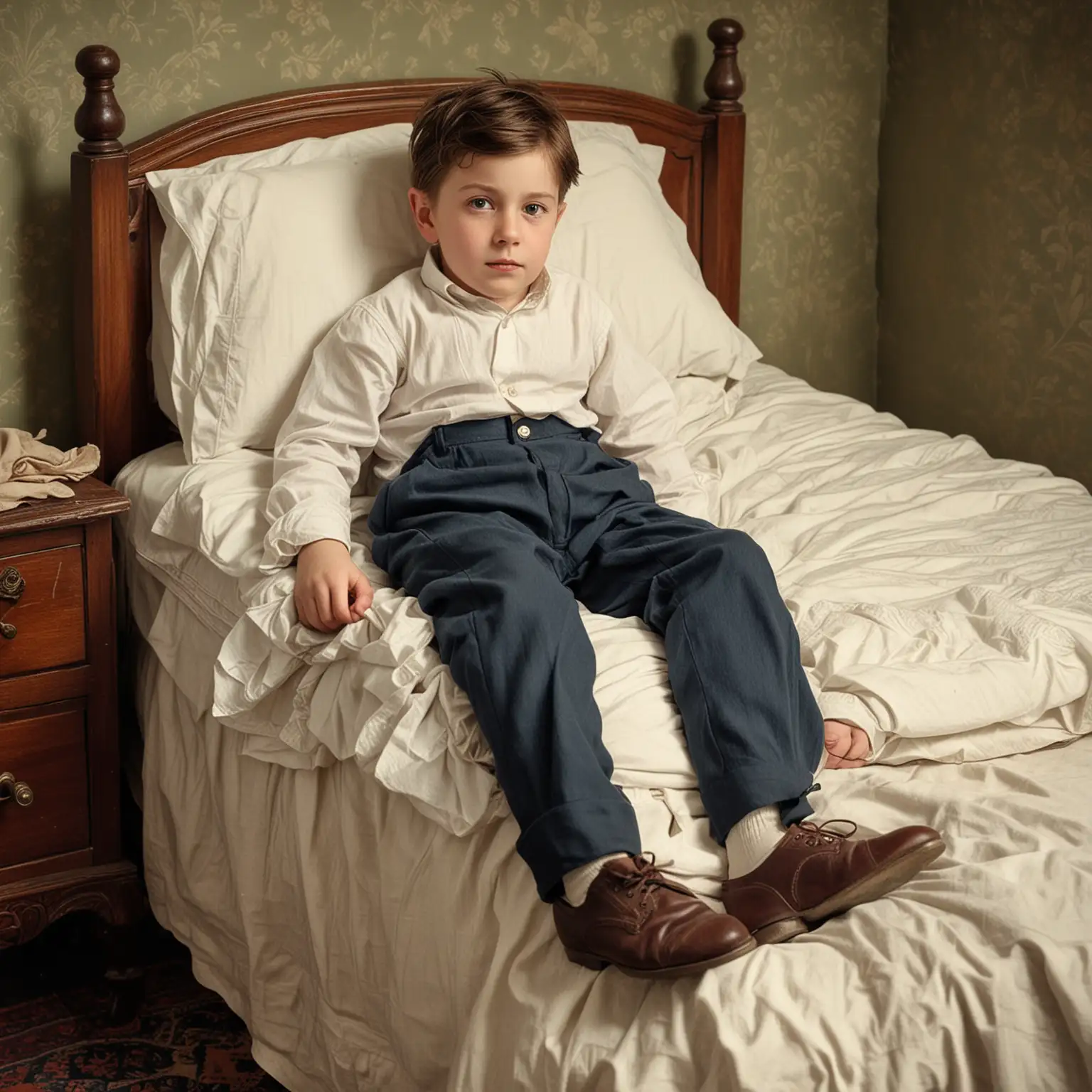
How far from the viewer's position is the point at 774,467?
1.99m

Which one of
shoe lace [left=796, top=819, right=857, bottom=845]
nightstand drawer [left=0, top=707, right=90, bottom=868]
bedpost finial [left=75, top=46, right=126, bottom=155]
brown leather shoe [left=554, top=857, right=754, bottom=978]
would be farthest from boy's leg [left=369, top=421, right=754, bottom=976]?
bedpost finial [left=75, top=46, right=126, bottom=155]

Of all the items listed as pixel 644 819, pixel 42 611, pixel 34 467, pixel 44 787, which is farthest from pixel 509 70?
pixel 644 819

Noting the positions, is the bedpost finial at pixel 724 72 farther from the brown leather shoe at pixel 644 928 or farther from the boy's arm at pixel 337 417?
the brown leather shoe at pixel 644 928

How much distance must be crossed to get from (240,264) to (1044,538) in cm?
109

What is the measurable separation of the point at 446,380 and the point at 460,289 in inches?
4.7

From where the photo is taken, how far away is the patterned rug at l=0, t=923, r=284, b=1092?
1.60m

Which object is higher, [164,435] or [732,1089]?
[164,435]

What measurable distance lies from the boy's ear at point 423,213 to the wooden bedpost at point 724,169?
0.88 meters

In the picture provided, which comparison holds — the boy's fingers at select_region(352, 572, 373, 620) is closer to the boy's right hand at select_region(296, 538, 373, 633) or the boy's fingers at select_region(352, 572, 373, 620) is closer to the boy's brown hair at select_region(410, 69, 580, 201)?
the boy's right hand at select_region(296, 538, 373, 633)

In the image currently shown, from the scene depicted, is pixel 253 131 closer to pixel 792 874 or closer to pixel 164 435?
pixel 164 435

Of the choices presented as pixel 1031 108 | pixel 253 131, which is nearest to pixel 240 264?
pixel 253 131

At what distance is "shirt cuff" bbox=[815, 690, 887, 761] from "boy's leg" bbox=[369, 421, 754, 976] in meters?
0.24

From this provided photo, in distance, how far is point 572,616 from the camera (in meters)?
1.31

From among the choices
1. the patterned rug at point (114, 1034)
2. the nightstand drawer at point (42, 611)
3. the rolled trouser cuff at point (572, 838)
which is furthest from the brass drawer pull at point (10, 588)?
the rolled trouser cuff at point (572, 838)
